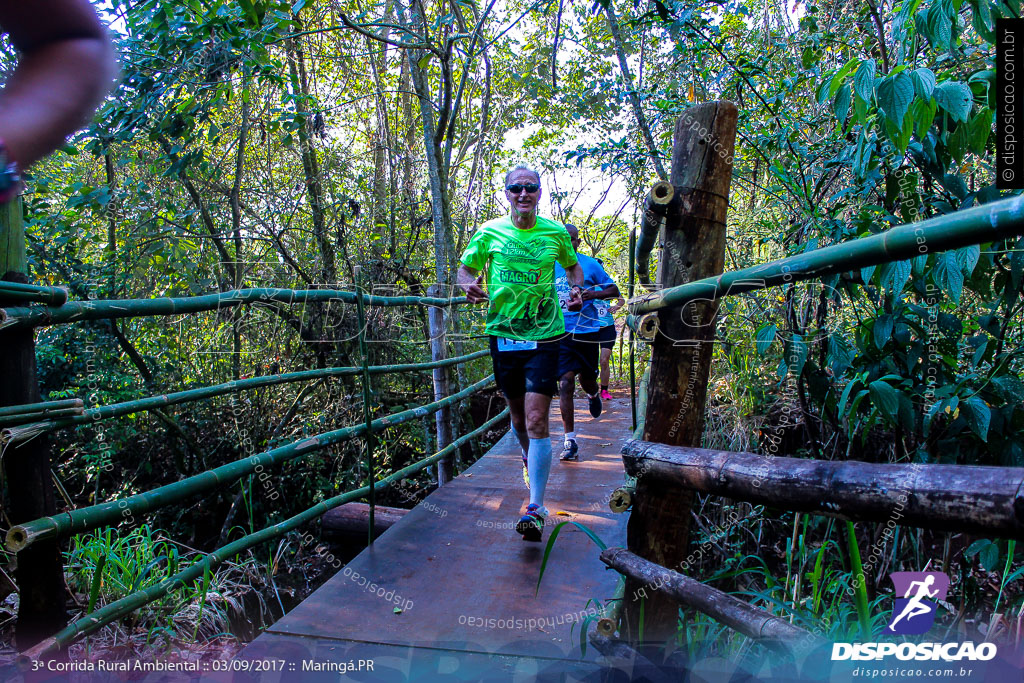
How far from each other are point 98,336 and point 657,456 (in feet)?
14.9

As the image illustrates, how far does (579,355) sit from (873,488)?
3.45 metres

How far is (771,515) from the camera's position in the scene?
349 centimetres

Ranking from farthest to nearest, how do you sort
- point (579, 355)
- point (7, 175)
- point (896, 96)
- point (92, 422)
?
point (579, 355)
point (92, 422)
point (896, 96)
point (7, 175)

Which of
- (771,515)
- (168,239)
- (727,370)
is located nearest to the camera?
(771,515)

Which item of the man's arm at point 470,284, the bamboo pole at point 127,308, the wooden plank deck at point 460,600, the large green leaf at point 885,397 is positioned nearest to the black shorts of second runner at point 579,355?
the wooden plank deck at point 460,600

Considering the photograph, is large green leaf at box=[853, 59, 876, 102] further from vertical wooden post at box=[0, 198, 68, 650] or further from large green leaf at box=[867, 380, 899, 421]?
vertical wooden post at box=[0, 198, 68, 650]

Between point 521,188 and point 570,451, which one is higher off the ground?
point 521,188

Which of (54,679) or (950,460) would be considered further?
(950,460)

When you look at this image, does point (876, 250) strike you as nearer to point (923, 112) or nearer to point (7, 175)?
point (923, 112)

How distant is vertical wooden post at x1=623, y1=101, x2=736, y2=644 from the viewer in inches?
63.6

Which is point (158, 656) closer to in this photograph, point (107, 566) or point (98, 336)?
point (107, 566)

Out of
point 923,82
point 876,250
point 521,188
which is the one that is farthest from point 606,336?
point 876,250

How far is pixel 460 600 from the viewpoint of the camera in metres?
2.26

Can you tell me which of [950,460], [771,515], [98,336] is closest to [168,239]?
[98,336]
